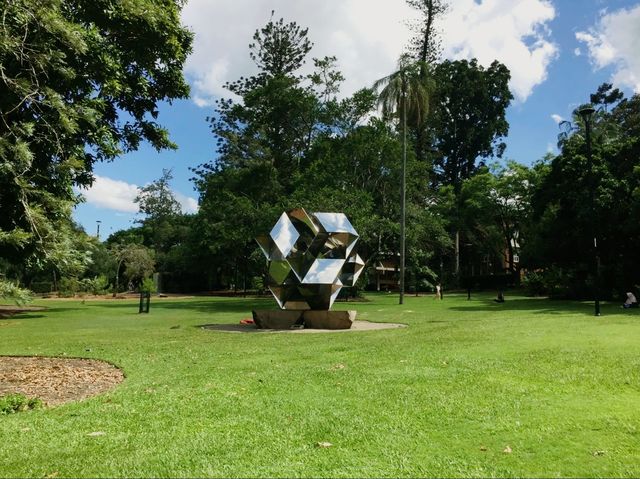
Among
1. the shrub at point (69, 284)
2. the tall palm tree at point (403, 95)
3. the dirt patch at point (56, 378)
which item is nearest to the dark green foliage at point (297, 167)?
the tall palm tree at point (403, 95)

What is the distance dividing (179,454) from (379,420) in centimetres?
200

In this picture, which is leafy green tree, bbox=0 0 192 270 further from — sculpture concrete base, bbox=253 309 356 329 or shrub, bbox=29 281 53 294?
shrub, bbox=29 281 53 294

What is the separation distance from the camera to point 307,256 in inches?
696

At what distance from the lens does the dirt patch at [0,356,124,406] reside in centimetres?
742

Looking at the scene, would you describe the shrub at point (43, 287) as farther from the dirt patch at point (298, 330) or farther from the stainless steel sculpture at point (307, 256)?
the stainless steel sculpture at point (307, 256)

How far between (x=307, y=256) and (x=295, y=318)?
2.03 metres

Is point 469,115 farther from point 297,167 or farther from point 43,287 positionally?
point 43,287

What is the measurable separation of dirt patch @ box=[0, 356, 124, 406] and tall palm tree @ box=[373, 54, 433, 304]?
22280 mm

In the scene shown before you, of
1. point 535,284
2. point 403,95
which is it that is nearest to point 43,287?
point 403,95

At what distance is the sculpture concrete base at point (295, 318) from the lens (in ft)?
56.0

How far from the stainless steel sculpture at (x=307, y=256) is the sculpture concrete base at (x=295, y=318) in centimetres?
69

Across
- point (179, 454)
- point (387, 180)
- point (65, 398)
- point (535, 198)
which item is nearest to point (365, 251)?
point (387, 180)

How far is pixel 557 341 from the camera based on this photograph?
11.3 meters

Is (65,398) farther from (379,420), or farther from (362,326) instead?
(362,326)
